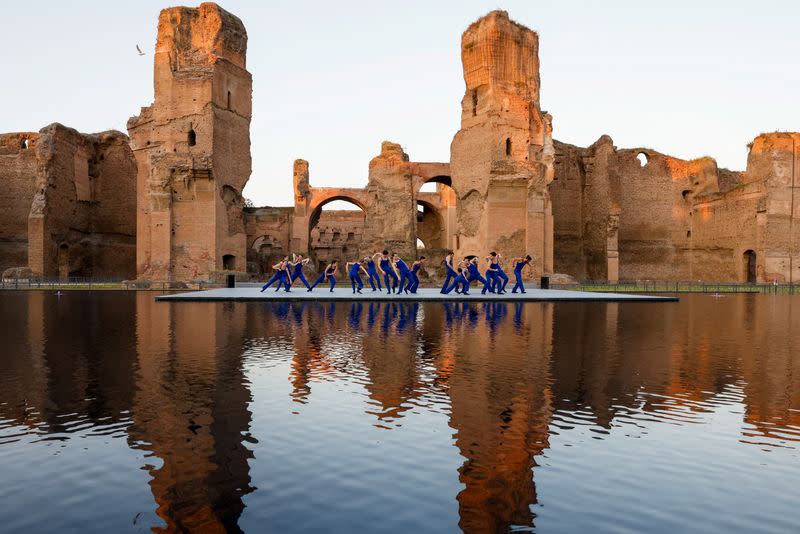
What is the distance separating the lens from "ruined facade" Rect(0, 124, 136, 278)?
32.2 metres

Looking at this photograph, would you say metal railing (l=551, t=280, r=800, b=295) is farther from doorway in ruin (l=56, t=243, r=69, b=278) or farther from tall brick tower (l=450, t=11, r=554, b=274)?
doorway in ruin (l=56, t=243, r=69, b=278)

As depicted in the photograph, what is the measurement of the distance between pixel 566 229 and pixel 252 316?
25.3m

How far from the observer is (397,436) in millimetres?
3832

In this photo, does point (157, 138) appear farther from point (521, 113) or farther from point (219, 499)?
point (219, 499)

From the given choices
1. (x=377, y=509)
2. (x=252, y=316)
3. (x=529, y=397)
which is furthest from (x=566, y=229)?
(x=377, y=509)

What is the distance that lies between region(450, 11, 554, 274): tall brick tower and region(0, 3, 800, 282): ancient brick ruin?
63 mm

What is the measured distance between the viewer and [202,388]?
5203mm

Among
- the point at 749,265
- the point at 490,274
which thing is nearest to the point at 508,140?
the point at 490,274

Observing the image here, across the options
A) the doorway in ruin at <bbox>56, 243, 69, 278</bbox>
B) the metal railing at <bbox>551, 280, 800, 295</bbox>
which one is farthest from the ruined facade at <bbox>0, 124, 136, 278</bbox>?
the metal railing at <bbox>551, 280, 800, 295</bbox>

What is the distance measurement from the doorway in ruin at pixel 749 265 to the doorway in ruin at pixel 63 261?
34.0 m

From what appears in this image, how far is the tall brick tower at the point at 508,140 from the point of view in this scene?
26422mm

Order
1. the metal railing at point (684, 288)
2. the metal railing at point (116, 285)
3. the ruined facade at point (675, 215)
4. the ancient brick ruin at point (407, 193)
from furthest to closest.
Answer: the ruined facade at point (675, 215)
the ancient brick ruin at point (407, 193)
the metal railing at point (684, 288)
the metal railing at point (116, 285)

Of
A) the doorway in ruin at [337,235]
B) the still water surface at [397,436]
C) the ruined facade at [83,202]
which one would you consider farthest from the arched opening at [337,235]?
the still water surface at [397,436]

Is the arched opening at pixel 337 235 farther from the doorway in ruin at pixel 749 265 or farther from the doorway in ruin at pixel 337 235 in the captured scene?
the doorway in ruin at pixel 749 265
